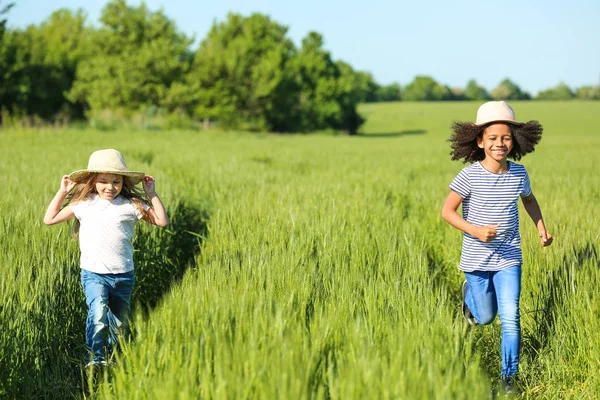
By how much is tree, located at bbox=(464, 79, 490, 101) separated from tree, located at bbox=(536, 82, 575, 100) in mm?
11708

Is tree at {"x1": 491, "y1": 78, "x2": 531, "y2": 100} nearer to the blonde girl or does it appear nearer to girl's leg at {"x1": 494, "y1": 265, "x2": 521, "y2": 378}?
girl's leg at {"x1": 494, "y1": 265, "x2": 521, "y2": 378}

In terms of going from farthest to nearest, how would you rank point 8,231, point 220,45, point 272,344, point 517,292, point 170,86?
point 220,45
point 170,86
point 8,231
point 517,292
point 272,344

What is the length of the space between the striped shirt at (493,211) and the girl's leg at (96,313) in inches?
76.3

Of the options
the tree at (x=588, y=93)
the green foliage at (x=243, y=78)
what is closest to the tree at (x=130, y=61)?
the green foliage at (x=243, y=78)

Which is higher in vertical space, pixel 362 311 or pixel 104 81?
pixel 104 81

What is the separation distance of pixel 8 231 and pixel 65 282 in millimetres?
1031

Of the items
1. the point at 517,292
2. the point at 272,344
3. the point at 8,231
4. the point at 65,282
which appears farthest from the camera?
the point at 8,231

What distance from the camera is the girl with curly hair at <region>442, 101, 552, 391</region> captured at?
130 inches

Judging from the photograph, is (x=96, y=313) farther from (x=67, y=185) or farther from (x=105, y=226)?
(x=67, y=185)

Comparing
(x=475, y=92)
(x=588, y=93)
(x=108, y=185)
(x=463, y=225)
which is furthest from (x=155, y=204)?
(x=475, y=92)

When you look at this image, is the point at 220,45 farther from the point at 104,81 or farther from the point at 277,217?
the point at 277,217

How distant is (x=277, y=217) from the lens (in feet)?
16.7

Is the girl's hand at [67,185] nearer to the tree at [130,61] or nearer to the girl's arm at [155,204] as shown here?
the girl's arm at [155,204]

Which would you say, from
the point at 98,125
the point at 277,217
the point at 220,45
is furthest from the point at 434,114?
the point at 277,217
